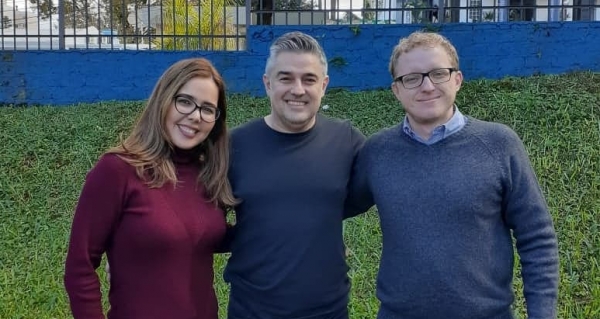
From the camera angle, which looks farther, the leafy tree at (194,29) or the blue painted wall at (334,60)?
the leafy tree at (194,29)

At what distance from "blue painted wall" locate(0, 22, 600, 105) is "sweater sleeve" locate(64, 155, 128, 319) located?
242 inches

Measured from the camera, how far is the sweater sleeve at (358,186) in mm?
2467

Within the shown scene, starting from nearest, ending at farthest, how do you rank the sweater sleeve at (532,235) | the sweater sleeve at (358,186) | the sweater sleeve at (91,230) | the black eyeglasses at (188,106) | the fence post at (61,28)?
the sweater sleeve at (532,235)
the sweater sleeve at (91,230)
the black eyeglasses at (188,106)
the sweater sleeve at (358,186)
the fence post at (61,28)

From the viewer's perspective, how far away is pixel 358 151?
2592 mm

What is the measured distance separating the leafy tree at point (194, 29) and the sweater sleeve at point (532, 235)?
22.5ft

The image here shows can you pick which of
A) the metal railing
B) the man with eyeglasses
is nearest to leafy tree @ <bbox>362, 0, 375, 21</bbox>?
the metal railing

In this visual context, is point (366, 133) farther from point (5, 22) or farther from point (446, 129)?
point (5, 22)

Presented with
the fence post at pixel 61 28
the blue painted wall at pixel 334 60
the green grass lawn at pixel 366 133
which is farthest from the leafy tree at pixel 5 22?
the green grass lawn at pixel 366 133

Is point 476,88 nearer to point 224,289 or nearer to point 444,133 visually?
point 224,289

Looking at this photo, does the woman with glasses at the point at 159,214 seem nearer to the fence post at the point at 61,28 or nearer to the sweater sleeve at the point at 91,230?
the sweater sleeve at the point at 91,230

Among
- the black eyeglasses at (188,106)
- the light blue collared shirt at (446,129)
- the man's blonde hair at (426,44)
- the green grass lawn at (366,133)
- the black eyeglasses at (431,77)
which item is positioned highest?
the man's blonde hair at (426,44)

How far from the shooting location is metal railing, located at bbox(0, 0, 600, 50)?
830 cm

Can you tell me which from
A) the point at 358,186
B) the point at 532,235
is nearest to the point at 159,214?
the point at 358,186

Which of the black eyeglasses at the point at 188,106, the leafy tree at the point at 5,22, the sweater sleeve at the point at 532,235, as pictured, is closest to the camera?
the sweater sleeve at the point at 532,235
